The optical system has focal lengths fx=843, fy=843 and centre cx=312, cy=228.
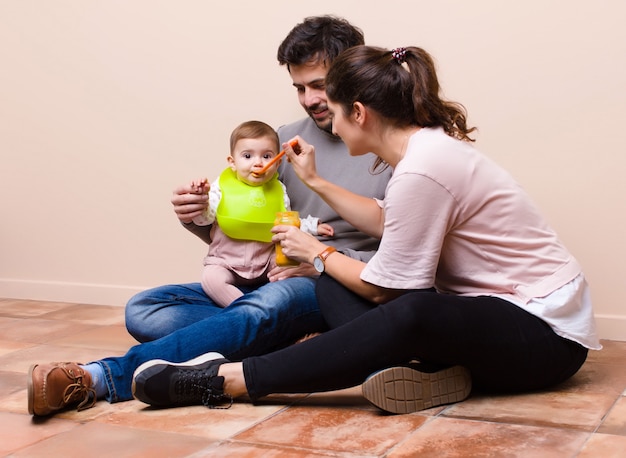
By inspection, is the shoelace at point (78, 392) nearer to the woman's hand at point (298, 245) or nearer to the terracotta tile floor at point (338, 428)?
the terracotta tile floor at point (338, 428)

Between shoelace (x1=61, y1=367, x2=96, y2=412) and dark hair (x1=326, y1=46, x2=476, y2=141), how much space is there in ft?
3.17

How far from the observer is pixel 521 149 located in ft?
9.34

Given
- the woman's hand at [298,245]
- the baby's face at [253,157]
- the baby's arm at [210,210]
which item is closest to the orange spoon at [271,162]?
the baby's face at [253,157]

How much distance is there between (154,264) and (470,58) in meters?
1.61

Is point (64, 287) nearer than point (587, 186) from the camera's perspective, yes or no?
No

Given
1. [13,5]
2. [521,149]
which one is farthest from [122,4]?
[521,149]

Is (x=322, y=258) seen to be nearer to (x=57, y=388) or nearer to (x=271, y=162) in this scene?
(x=271, y=162)

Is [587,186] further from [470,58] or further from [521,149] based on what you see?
[470,58]

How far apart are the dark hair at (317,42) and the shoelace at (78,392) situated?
116 cm

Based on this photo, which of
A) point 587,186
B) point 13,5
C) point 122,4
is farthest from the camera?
point 13,5

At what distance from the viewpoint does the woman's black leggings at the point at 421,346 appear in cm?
194

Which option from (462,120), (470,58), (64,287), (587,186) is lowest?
(64,287)

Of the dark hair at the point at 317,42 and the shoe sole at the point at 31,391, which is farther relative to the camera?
the dark hair at the point at 317,42

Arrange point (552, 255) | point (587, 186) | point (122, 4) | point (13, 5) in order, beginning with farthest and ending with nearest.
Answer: point (13, 5) < point (122, 4) < point (587, 186) < point (552, 255)
